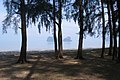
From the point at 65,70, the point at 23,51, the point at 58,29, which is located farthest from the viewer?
the point at 58,29

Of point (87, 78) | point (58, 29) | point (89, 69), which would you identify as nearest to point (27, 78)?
point (87, 78)

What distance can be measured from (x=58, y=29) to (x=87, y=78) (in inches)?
447

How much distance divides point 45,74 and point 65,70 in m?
1.79

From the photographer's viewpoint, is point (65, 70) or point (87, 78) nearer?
point (87, 78)

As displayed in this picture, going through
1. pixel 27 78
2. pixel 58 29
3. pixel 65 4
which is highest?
pixel 65 4

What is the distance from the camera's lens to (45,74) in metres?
17.3

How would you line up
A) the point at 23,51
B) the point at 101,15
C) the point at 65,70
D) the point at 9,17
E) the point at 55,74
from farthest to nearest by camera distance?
the point at 101,15 → the point at 9,17 → the point at 23,51 → the point at 65,70 → the point at 55,74

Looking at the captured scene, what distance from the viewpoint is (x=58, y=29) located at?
88.8 feet

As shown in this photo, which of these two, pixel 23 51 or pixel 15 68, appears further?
pixel 23 51

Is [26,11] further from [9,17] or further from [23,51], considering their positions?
[23,51]

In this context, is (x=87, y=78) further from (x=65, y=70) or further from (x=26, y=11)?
(x=26, y=11)

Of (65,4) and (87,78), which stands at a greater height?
(65,4)

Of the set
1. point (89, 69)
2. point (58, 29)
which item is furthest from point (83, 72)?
point (58, 29)

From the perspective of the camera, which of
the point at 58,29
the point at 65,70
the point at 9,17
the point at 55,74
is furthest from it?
the point at 58,29
